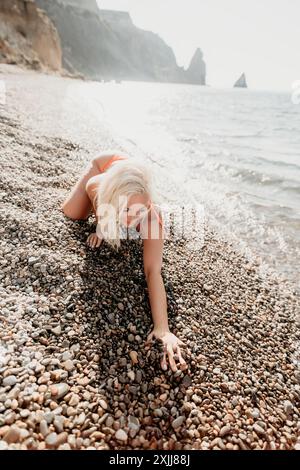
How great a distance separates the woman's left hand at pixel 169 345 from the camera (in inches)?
130

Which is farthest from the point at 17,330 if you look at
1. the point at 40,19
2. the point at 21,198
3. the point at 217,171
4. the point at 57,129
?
the point at 40,19

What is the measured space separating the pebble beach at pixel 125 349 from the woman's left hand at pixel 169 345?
8 centimetres

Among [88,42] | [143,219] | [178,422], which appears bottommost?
[178,422]

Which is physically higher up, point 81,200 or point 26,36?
point 26,36

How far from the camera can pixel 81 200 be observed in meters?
4.99

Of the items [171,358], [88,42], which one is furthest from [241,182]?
[88,42]

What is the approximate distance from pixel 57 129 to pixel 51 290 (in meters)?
8.90

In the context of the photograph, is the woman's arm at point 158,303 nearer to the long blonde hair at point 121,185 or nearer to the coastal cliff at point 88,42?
the long blonde hair at point 121,185

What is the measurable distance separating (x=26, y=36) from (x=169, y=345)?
204ft

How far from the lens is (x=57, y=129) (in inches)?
445

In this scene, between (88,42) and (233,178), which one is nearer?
(233,178)

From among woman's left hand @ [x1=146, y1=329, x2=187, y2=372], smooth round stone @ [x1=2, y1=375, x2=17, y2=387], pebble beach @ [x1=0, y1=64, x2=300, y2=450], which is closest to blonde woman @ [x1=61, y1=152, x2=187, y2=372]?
woman's left hand @ [x1=146, y1=329, x2=187, y2=372]

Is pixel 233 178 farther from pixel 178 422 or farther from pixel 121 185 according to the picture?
pixel 178 422

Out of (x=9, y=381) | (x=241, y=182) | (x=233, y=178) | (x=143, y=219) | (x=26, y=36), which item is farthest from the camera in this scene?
(x=26, y=36)
